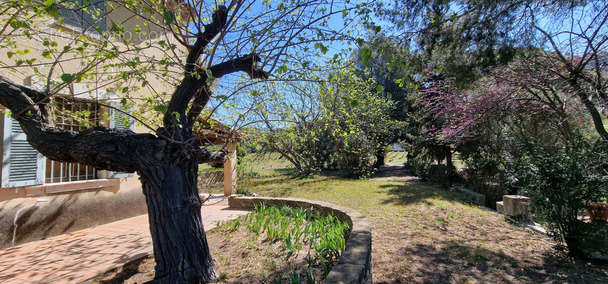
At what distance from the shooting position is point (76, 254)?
454 cm

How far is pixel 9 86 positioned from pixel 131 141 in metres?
1.27

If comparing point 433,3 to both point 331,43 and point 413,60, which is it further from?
point 331,43

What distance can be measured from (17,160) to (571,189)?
8.43 meters

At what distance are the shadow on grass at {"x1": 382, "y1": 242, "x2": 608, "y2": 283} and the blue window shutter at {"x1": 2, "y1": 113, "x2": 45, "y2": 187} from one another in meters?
5.98

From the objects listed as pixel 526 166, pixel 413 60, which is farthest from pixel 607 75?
pixel 413 60

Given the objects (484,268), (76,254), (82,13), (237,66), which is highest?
(82,13)

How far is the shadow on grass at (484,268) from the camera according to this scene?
3703mm

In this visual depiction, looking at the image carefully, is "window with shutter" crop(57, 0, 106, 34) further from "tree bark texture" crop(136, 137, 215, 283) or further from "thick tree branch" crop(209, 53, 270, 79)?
"tree bark texture" crop(136, 137, 215, 283)

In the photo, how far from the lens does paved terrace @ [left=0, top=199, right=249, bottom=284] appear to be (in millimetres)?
3824

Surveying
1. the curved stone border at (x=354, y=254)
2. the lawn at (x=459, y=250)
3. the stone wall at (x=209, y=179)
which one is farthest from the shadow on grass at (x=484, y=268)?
the stone wall at (x=209, y=179)

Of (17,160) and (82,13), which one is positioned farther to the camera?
(82,13)

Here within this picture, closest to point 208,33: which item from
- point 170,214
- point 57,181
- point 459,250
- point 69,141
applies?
point 69,141

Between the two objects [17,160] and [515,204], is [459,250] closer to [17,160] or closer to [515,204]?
[515,204]

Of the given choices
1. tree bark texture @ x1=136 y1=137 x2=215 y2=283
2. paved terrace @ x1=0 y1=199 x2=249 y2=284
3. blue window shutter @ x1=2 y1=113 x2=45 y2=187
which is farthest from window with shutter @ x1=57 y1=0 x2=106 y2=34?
paved terrace @ x1=0 y1=199 x2=249 y2=284
